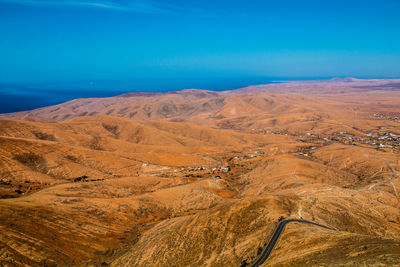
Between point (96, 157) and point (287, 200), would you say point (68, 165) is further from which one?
point (287, 200)

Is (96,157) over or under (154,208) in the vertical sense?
over

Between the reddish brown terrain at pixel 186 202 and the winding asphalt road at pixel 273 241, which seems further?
the reddish brown terrain at pixel 186 202

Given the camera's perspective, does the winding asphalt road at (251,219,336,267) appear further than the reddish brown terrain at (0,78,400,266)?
No

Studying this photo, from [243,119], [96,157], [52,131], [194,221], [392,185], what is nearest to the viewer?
[194,221]

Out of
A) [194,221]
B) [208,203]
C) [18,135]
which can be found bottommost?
[208,203]

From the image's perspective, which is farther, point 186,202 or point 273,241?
point 186,202

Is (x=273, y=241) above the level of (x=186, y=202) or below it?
above

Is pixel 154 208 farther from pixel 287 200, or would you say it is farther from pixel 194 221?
pixel 287 200

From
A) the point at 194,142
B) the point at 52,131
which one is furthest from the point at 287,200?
the point at 52,131

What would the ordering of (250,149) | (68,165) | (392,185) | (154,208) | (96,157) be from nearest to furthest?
(154,208), (392,185), (68,165), (96,157), (250,149)

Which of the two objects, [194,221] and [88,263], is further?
[194,221]
